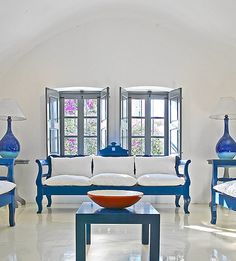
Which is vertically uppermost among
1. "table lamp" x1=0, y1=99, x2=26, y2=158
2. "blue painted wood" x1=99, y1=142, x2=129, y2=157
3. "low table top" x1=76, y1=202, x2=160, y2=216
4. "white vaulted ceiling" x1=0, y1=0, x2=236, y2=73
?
Result: "white vaulted ceiling" x1=0, y1=0, x2=236, y2=73

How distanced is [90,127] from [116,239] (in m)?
2.86


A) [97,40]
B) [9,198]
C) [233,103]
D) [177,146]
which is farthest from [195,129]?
[9,198]

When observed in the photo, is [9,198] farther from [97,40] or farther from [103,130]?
[97,40]

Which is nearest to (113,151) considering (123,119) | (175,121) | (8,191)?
(123,119)

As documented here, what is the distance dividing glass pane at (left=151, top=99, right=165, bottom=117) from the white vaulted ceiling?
1256 millimetres

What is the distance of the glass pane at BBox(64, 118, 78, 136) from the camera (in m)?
6.11

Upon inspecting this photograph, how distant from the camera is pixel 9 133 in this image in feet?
17.9

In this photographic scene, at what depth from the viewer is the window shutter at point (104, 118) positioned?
575cm

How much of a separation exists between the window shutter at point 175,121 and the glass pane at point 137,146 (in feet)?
1.55

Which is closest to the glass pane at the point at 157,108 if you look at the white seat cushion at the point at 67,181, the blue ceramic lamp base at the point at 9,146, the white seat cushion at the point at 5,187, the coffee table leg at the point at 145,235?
the white seat cushion at the point at 67,181

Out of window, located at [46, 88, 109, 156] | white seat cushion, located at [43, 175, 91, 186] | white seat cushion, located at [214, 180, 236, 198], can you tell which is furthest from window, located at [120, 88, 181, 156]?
white seat cushion, located at [214, 180, 236, 198]

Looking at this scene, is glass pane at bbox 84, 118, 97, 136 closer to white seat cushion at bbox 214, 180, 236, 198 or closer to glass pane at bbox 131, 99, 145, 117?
glass pane at bbox 131, 99, 145, 117

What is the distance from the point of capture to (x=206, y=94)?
5.84 m

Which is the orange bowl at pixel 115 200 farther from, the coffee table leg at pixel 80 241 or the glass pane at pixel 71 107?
the glass pane at pixel 71 107
